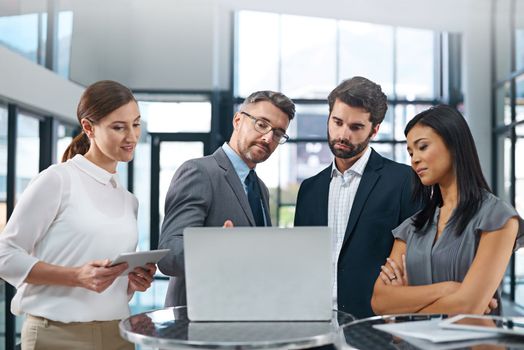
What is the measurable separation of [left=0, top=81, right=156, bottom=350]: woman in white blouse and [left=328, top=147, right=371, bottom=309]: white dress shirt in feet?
2.73

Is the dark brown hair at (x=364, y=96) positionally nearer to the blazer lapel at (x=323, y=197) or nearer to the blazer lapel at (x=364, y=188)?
the blazer lapel at (x=364, y=188)

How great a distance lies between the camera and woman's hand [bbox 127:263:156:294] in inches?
95.8

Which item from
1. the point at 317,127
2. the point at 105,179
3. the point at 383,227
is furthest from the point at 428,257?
the point at 317,127

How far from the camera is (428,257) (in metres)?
2.33

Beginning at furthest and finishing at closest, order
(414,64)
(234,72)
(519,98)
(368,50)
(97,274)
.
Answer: (414,64) < (368,50) < (234,72) < (519,98) < (97,274)

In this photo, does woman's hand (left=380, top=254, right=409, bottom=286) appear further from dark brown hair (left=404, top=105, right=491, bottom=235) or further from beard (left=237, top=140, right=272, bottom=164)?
beard (left=237, top=140, right=272, bottom=164)

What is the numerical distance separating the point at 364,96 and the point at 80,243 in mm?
1235

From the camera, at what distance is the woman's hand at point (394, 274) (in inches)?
93.5

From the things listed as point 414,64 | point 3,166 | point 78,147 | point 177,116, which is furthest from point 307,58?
point 78,147

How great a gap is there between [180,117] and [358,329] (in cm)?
836

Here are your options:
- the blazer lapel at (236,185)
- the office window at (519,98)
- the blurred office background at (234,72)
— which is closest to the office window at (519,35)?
the blurred office background at (234,72)

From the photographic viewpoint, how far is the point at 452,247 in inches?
89.8

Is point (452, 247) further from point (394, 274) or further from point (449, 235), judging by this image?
point (394, 274)

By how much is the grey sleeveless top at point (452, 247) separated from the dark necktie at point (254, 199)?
2.16ft
